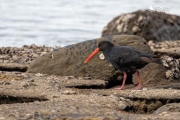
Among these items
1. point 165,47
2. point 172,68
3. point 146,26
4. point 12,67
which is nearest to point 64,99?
point 172,68

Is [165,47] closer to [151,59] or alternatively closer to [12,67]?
[12,67]

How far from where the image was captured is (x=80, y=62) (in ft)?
29.6

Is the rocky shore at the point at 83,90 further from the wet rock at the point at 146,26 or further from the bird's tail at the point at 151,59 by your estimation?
the wet rock at the point at 146,26

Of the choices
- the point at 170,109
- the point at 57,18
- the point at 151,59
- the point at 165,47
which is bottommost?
the point at 170,109

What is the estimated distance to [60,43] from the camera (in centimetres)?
1730

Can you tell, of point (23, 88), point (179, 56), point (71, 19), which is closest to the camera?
point (23, 88)

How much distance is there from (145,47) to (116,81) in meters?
0.69

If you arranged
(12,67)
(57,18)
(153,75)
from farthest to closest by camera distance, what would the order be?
(57,18)
(12,67)
(153,75)

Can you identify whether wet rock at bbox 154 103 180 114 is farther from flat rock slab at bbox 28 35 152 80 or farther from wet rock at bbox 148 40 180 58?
wet rock at bbox 148 40 180 58

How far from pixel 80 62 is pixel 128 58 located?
4.60 feet

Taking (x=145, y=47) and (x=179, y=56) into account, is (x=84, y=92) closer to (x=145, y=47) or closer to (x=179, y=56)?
(x=145, y=47)

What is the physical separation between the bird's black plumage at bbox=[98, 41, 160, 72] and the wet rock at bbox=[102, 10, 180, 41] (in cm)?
795

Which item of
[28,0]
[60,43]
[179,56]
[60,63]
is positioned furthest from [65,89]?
[28,0]

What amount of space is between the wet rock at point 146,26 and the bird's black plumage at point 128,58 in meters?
7.95
